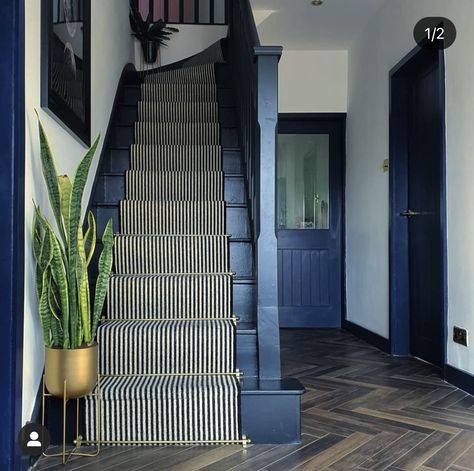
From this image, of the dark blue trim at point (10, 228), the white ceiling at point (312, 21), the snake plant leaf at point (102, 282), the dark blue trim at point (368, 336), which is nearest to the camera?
the dark blue trim at point (10, 228)

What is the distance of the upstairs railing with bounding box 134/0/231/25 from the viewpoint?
5559 mm

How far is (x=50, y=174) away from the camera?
184 cm

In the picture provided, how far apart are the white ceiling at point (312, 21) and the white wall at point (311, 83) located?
11 cm

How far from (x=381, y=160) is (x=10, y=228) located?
3.03 metres

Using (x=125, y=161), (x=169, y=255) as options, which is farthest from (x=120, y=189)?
(x=169, y=255)

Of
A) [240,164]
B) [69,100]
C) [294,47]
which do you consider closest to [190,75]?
[294,47]

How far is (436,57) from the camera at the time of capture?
3.35m

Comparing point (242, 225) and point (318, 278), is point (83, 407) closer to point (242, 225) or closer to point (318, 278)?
point (242, 225)

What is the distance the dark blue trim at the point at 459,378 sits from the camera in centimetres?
271

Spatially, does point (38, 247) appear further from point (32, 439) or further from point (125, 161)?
point (125, 161)

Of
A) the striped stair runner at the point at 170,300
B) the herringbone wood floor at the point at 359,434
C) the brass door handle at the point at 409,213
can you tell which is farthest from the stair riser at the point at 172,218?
the brass door handle at the point at 409,213

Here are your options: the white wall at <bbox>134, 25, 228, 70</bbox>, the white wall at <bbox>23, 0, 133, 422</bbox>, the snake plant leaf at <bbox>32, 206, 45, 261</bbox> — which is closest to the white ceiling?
the white wall at <bbox>134, 25, 228, 70</bbox>

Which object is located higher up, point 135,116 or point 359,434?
point 135,116

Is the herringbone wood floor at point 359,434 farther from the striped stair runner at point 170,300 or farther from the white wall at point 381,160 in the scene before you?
the white wall at point 381,160
